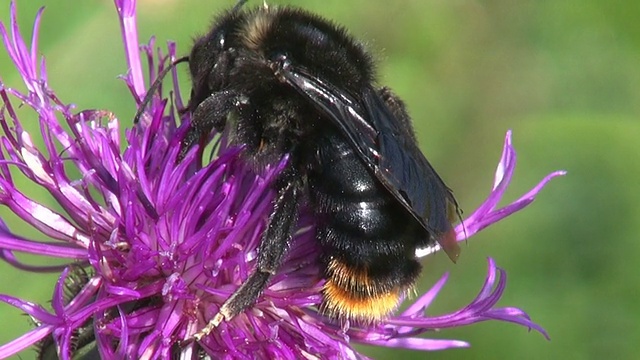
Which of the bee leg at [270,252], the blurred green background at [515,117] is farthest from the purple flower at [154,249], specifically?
the blurred green background at [515,117]

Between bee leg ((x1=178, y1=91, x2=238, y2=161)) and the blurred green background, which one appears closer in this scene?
bee leg ((x1=178, y1=91, x2=238, y2=161))

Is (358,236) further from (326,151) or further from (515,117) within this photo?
(515,117)

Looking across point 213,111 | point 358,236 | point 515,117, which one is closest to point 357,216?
point 358,236

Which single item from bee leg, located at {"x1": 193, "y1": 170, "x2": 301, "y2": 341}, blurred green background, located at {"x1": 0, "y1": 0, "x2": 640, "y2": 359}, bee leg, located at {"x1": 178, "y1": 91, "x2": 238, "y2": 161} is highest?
blurred green background, located at {"x1": 0, "y1": 0, "x2": 640, "y2": 359}

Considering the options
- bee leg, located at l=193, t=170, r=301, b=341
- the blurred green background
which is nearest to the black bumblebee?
bee leg, located at l=193, t=170, r=301, b=341

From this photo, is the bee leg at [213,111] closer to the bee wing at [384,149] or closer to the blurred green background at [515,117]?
the bee wing at [384,149]

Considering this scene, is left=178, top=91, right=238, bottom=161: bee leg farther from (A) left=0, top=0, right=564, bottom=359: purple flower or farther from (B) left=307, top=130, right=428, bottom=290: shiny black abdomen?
→ (B) left=307, top=130, right=428, bottom=290: shiny black abdomen
